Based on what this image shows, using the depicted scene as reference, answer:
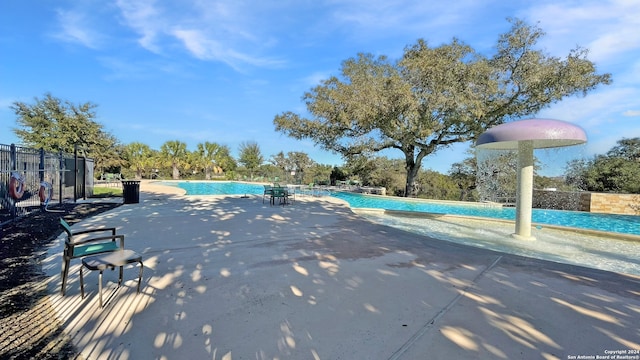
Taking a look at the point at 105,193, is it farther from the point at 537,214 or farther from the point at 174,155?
the point at 174,155

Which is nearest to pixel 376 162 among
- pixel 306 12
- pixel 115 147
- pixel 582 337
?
pixel 306 12

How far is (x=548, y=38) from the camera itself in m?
13.7

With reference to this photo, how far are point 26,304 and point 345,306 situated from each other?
2.95m

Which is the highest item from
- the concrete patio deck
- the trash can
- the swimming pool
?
the trash can

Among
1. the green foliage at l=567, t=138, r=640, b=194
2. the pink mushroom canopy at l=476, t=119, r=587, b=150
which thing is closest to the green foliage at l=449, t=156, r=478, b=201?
the green foliage at l=567, t=138, r=640, b=194

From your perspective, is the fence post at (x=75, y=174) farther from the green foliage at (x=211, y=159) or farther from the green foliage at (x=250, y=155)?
the green foliage at (x=250, y=155)

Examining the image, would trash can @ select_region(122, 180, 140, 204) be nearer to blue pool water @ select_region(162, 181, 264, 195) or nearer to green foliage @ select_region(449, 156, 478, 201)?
blue pool water @ select_region(162, 181, 264, 195)

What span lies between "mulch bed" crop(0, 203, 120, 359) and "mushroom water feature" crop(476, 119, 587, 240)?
7.05 m

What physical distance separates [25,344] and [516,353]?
3.43 m

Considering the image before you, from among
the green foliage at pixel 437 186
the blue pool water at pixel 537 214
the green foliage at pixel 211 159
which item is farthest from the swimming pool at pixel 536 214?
the green foliage at pixel 211 159

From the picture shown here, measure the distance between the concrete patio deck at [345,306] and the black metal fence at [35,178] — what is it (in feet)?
10.7

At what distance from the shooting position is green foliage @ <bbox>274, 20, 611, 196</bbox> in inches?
518

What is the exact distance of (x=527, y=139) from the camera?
221 inches

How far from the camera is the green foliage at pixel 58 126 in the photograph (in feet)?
70.0
